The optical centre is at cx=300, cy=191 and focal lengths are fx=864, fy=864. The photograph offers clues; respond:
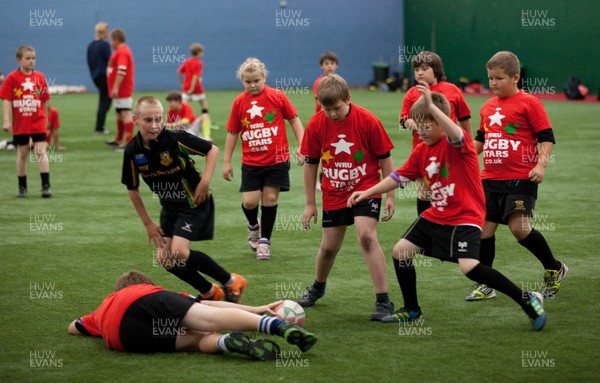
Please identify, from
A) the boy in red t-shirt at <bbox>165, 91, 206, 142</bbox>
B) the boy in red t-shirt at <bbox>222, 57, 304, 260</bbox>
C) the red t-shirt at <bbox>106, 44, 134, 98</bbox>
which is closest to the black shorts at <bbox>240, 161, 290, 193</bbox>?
the boy in red t-shirt at <bbox>222, 57, 304, 260</bbox>

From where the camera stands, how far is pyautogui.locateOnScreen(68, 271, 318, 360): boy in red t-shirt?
5281mm

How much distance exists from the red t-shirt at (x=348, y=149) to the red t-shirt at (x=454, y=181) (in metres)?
0.55

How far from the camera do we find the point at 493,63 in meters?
6.69

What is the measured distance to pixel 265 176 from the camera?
343 inches

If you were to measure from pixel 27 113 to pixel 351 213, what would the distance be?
23.4ft

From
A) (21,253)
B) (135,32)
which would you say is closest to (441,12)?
(135,32)

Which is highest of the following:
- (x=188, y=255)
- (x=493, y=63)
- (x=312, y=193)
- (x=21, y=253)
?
(x=493, y=63)

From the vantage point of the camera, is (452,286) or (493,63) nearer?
(493,63)

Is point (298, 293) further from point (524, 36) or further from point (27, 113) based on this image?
point (524, 36)

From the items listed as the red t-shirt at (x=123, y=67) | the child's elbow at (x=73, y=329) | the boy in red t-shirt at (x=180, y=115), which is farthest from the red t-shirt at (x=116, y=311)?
the red t-shirt at (x=123, y=67)

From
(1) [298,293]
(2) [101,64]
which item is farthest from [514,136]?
(2) [101,64]

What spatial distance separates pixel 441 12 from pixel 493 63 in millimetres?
28560

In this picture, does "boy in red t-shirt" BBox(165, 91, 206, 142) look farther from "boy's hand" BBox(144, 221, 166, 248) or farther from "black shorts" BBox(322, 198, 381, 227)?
"black shorts" BBox(322, 198, 381, 227)

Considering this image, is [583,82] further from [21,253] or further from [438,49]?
[21,253]
